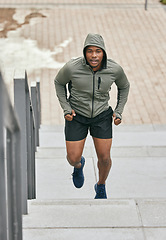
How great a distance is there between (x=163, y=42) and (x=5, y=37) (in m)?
3.51

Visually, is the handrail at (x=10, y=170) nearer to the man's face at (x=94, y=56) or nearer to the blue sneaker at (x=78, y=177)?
the man's face at (x=94, y=56)

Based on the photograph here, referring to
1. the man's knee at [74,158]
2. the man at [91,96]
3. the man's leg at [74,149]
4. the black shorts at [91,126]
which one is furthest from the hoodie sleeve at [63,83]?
the man's knee at [74,158]

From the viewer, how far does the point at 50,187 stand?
4.98 metres

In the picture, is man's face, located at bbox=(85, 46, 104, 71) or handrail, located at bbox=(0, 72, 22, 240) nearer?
handrail, located at bbox=(0, 72, 22, 240)

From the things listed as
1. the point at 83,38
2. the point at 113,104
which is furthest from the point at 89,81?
the point at 83,38

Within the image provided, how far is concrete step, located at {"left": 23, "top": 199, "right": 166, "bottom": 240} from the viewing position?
308cm

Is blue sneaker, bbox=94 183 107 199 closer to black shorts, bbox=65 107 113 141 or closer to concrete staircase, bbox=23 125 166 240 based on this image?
concrete staircase, bbox=23 125 166 240

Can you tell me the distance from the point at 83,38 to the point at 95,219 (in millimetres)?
8181

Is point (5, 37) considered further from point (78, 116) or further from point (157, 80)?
point (78, 116)

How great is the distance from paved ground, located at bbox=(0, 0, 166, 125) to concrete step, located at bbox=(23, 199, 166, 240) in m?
4.58

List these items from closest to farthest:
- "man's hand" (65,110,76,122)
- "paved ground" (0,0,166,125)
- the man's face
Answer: the man's face, "man's hand" (65,110,76,122), "paved ground" (0,0,166,125)

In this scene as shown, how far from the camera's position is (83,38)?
11.1m

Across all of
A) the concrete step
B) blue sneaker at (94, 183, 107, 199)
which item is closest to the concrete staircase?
the concrete step

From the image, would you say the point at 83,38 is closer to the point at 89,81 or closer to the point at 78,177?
the point at 78,177
